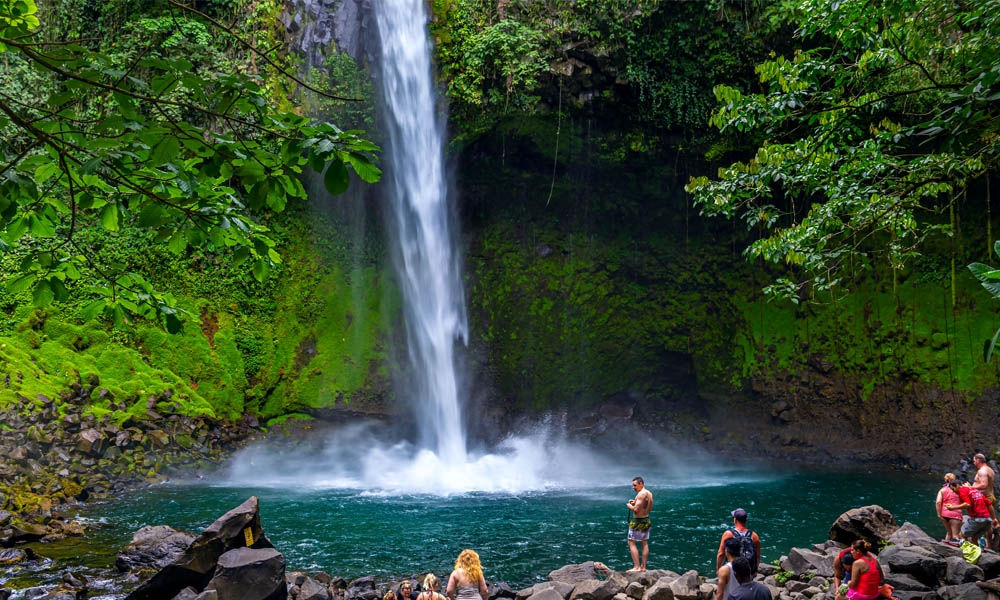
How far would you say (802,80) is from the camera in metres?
6.48

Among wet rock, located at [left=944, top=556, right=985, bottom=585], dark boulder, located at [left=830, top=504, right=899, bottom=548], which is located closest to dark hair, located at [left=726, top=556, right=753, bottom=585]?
wet rock, located at [left=944, top=556, right=985, bottom=585]

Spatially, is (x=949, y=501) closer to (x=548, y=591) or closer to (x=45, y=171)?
(x=548, y=591)

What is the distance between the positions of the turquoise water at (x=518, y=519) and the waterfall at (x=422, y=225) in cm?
551

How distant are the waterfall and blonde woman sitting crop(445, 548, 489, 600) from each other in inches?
503

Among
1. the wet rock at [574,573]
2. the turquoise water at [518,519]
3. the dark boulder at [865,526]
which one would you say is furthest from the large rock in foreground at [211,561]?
the dark boulder at [865,526]

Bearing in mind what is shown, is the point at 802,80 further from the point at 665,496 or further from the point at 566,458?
the point at 566,458

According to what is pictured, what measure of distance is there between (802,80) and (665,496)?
32.4 feet

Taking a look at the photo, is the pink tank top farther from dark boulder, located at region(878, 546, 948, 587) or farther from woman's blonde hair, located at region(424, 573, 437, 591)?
woman's blonde hair, located at region(424, 573, 437, 591)

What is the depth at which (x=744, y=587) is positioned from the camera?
16.4 feet

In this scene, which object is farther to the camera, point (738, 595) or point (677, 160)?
point (677, 160)

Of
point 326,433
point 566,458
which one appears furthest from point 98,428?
point 566,458

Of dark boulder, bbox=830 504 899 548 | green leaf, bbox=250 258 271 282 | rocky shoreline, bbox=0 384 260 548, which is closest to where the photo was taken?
green leaf, bbox=250 258 271 282

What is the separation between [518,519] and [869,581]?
275 inches

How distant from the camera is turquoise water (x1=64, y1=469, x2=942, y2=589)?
9.49 meters
